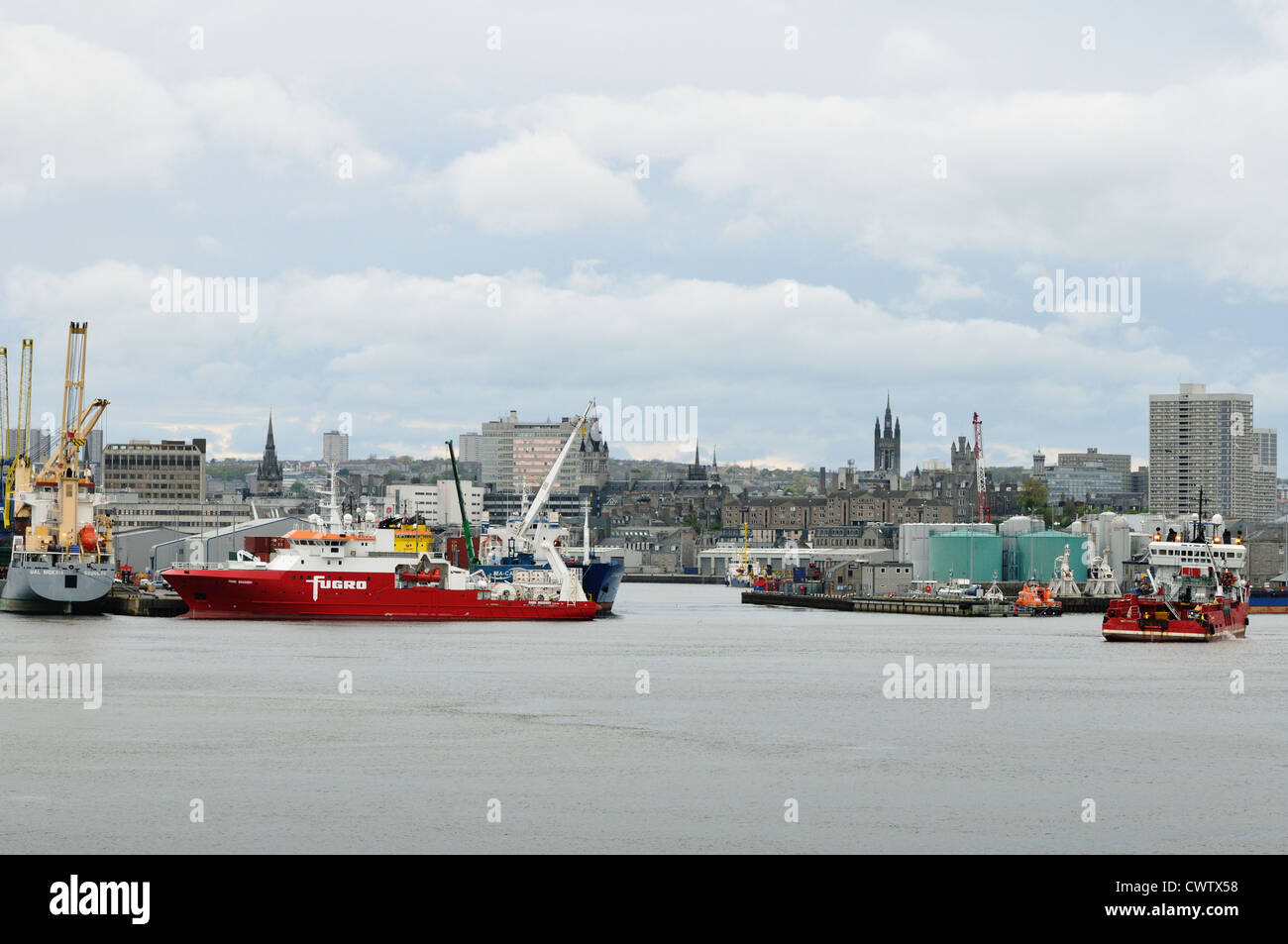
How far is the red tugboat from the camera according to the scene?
2409 inches

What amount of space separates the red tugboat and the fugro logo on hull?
30650 millimetres

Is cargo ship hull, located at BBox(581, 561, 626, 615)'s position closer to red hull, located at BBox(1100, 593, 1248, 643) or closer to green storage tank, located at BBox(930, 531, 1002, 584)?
red hull, located at BBox(1100, 593, 1248, 643)

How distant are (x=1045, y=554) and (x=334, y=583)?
217 feet

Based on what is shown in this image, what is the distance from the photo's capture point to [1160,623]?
201 feet

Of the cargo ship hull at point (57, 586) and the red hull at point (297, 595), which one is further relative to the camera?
the cargo ship hull at point (57, 586)

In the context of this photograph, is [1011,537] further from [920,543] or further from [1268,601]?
[1268,601]

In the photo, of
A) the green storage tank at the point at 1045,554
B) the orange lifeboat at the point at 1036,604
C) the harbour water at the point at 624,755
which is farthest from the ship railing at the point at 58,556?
the green storage tank at the point at 1045,554

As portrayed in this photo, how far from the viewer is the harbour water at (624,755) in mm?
22031

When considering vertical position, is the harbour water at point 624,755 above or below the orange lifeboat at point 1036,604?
above

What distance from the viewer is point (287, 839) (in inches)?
838

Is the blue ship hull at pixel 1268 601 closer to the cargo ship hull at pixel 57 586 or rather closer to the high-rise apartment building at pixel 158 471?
the cargo ship hull at pixel 57 586

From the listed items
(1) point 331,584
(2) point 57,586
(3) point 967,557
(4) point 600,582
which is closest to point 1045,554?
(3) point 967,557

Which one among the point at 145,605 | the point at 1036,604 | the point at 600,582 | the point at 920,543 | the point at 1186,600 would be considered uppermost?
the point at 920,543
